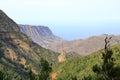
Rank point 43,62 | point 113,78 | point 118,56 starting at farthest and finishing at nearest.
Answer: point 118,56, point 43,62, point 113,78

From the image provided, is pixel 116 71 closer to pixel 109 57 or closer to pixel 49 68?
pixel 109 57

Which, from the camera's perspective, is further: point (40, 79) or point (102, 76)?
point (40, 79)

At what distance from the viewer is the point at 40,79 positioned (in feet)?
238

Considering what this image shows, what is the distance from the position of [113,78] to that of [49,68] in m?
17.0

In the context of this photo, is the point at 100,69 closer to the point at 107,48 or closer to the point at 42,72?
the point at 107,48

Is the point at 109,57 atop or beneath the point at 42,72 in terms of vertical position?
atop

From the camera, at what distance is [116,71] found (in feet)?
194

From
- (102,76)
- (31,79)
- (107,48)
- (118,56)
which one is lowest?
(118,56)

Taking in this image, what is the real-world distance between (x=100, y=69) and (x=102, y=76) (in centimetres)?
114

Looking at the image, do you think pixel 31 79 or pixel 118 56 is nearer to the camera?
pixel 31 79

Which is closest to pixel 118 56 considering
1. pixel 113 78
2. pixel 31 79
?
pixel 31 79

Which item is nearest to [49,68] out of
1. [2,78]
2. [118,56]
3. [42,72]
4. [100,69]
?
[42,72]

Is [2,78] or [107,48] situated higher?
[107,48]

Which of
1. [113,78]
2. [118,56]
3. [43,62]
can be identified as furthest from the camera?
[118,56]
